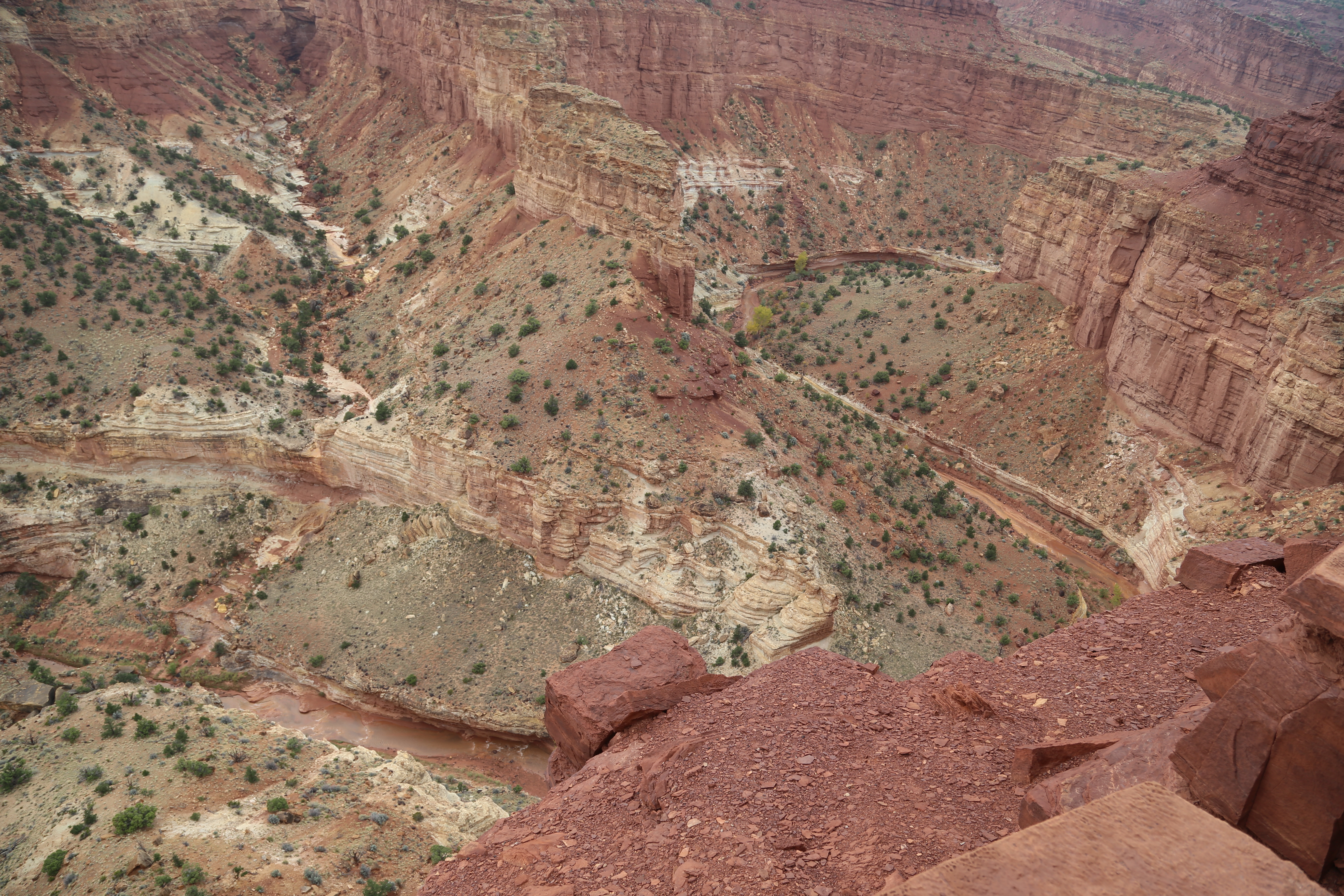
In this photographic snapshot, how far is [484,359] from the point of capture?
125 feet

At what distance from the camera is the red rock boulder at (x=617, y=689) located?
17062 mm

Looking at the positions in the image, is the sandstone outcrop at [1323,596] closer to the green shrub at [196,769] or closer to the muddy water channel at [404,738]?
the green shrub at [196,769]

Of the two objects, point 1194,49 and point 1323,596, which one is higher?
point 1194,49

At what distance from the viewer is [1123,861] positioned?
764 centimetres

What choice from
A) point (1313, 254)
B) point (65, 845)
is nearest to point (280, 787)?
point (65, 845)

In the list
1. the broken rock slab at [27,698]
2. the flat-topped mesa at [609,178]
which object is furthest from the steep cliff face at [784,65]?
the broken rock slab at [27,698]

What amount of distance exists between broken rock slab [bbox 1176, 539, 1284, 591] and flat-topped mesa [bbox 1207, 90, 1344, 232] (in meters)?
34.5

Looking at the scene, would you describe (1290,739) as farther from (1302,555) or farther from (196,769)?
(196,769)

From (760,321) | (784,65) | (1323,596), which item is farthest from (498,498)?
(784,65)

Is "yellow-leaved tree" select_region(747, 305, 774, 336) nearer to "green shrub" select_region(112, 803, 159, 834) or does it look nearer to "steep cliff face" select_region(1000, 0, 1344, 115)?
"green shrub" select_region(112, 803, 159, 834)

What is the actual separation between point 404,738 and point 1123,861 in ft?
99.0

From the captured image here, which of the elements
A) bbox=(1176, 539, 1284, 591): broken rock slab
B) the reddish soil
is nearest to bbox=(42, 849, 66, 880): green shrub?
the reddish soil

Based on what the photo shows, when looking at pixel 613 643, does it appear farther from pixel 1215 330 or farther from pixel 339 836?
pixel 1215 330

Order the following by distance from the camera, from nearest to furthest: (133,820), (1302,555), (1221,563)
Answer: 1. (1302,555)
2. (1221,563)
3. (133,820)
